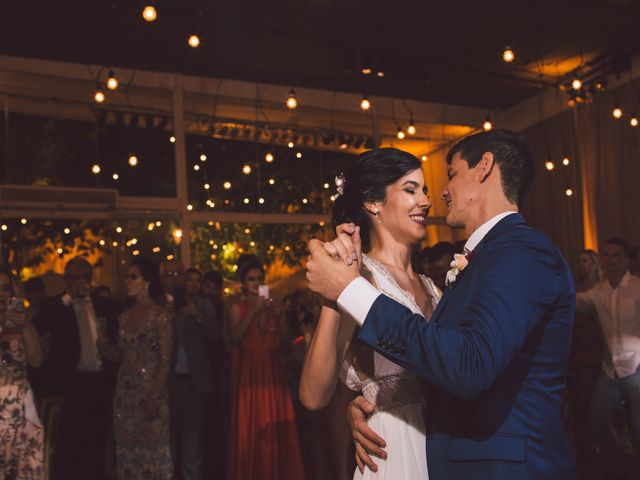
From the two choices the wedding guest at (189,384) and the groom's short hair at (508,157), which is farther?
the wedding guest at (189,384)

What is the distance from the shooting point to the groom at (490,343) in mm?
1228

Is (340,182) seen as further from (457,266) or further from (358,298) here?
(358,298)

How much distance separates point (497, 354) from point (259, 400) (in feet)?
12.6

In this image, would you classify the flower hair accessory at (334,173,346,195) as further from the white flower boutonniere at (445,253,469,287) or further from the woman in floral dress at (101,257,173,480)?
the woman in floral dress at (101,257,173,480)

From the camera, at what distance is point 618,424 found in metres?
5.11

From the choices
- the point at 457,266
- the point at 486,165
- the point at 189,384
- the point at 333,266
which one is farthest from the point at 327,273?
the point at 189,384

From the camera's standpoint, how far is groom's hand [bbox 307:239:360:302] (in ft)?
4.68

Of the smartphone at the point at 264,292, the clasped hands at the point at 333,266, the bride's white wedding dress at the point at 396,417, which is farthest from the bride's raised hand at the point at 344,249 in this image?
the smartphone at the point at 264,292

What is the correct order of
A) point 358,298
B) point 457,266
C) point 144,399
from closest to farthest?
point 358,298 < point 457,266 < point 144,399

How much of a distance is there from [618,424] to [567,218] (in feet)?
15.3

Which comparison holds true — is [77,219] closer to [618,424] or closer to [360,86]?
[360,86]

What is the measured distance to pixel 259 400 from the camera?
4840 millimetres

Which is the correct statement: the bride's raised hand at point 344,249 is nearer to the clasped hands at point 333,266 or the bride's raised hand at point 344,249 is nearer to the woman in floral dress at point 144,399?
the clasped hands at point 333,266

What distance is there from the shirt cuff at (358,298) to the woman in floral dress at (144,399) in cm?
329
